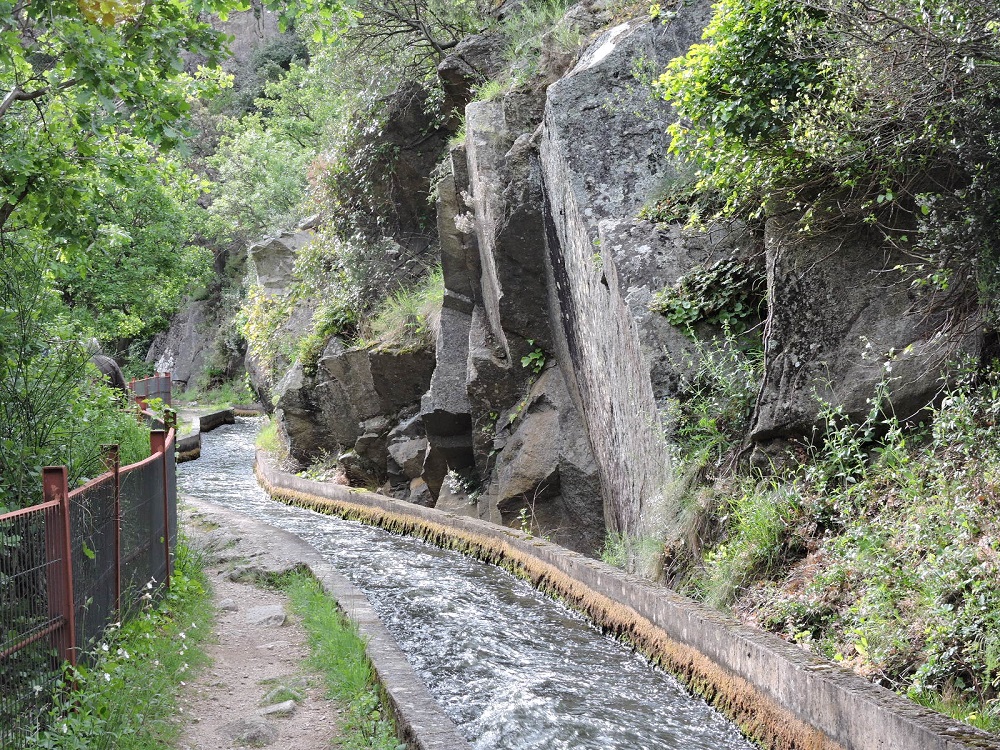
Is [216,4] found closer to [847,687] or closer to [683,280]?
[683,280]

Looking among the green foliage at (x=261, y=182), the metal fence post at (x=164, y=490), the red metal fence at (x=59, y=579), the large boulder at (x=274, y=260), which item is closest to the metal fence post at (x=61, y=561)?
the red metal fence at (x=59, y=579)

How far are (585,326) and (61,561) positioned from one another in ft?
21.7

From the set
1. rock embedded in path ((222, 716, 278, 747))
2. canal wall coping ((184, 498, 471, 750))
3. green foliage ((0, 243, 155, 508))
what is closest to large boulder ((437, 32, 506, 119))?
canal wall coping ((184, 498, 471, 750))

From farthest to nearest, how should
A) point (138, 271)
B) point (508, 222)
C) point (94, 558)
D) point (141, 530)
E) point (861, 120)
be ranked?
point (138, 271)
point (508, 222)
point (141, 530)
point (861, 120)
point (94, 558)

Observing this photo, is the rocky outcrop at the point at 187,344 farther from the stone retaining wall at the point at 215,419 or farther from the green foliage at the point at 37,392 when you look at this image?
the green foliage at the point at 37,392

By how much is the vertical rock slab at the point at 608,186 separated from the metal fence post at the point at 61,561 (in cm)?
529

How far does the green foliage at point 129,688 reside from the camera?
402cm

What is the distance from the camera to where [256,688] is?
18.5 ft

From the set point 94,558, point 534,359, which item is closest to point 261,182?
point 534,359

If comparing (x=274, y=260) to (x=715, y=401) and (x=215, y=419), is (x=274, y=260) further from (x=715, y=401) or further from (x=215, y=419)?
(x=715, y=401)

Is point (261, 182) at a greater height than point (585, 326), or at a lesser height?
greater

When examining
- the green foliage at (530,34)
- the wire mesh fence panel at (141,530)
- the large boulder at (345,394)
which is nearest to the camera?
the wire mesh fence panel at (141,530)

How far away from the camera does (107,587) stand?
5.54 metres

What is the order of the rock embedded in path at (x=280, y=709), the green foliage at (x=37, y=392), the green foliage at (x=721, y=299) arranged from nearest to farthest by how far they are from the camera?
the rock embedded in path at (x=280, y=709) < the green foliage at (x=37, y=392) < the green foliage at (x=721, y=299)
